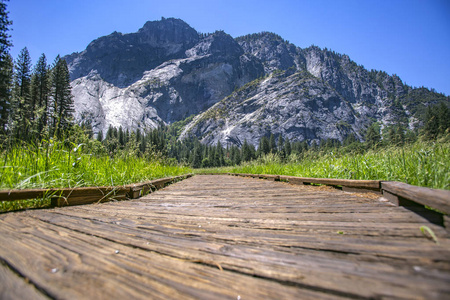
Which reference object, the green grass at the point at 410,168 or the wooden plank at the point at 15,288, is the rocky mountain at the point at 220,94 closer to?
the green grass at the point at 410,168

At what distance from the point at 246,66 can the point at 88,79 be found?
13426 cm

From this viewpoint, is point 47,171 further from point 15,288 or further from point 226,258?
point 226,258

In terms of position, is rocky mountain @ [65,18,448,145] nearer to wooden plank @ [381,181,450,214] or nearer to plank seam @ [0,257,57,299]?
wooden plank @ [381,181,450,214]

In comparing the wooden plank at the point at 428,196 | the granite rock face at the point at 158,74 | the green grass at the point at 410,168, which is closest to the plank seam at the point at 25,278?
the wooden plank at the point at 428,196

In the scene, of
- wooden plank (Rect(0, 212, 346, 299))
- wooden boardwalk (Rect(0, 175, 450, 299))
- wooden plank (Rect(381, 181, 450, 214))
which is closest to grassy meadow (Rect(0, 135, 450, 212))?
wooden plank (Rect(381, 181, 450, 214))

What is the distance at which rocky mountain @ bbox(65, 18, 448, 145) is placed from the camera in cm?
11419

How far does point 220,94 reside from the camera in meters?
170

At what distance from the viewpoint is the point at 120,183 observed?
3857mm

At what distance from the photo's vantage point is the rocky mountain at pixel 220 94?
114188 millimetres

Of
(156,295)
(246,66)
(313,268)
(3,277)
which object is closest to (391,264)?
(313,268)

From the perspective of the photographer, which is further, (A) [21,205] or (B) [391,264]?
(A) [21,205]

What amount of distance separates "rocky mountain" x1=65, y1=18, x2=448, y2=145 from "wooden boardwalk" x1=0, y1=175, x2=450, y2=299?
106m

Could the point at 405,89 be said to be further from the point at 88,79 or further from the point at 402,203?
the point at 88,79

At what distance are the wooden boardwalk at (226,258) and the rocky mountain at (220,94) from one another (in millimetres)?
106344
